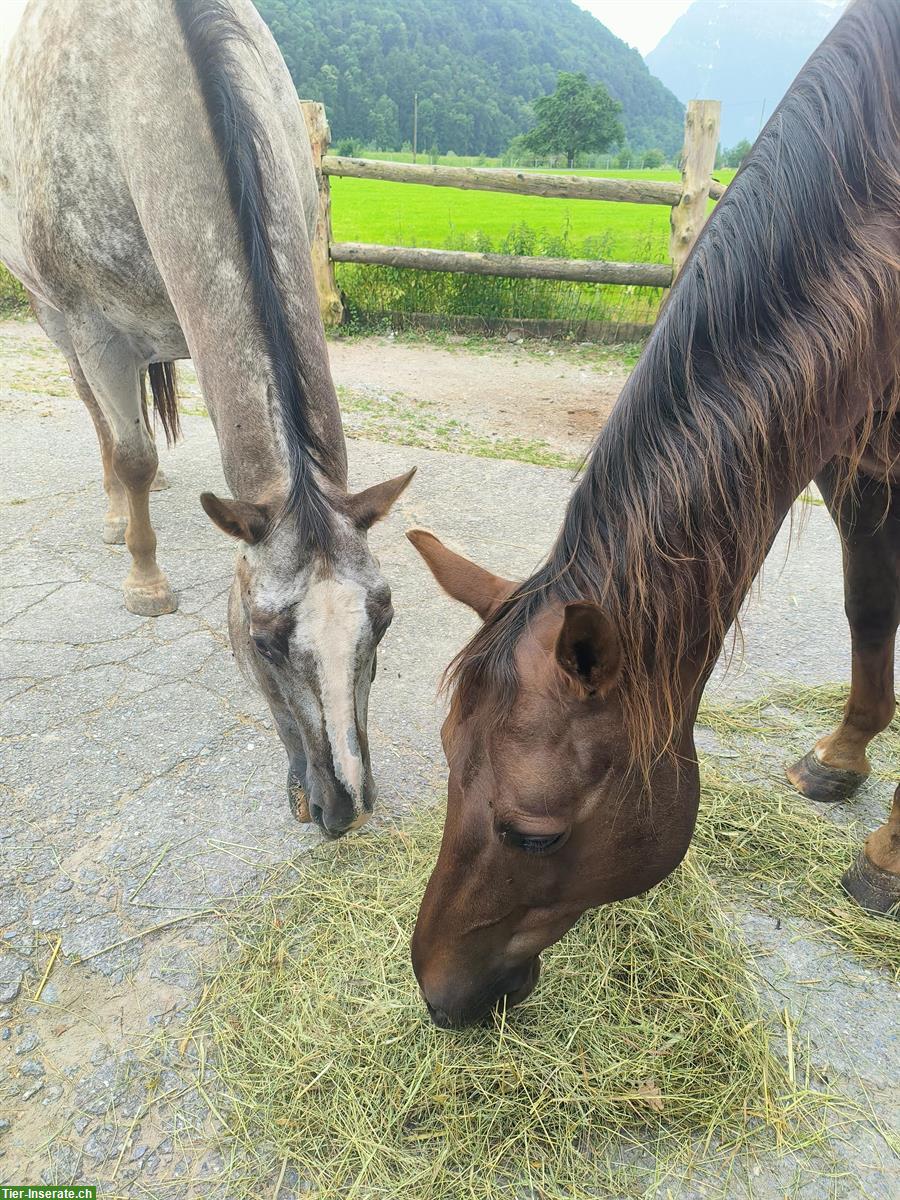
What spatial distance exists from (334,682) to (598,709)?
0.83 meters

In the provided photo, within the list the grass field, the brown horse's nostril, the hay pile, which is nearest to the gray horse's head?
the hay pile

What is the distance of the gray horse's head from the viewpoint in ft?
6.03

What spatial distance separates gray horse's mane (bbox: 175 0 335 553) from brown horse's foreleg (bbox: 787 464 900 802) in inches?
52.5

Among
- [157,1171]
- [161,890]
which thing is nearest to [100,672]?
[161,890]

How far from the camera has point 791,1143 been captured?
5.08 ft

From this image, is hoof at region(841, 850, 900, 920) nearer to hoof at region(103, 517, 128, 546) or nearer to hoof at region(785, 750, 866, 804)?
hoof at region(785, 750, 866, 804)

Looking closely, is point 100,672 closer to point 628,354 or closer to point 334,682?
point 334,682

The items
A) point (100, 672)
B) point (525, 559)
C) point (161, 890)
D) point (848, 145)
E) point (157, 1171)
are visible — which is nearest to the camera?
point (848, 145)

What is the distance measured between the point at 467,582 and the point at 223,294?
143cm

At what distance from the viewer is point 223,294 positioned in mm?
2264

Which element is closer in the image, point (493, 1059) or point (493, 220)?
point (493, 1059)

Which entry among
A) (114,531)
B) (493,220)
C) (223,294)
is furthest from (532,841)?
(493,220)

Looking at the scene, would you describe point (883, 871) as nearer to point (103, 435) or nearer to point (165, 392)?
point (165, 392)

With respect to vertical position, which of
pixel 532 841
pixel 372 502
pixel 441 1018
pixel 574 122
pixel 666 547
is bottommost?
pixel 441 1018
